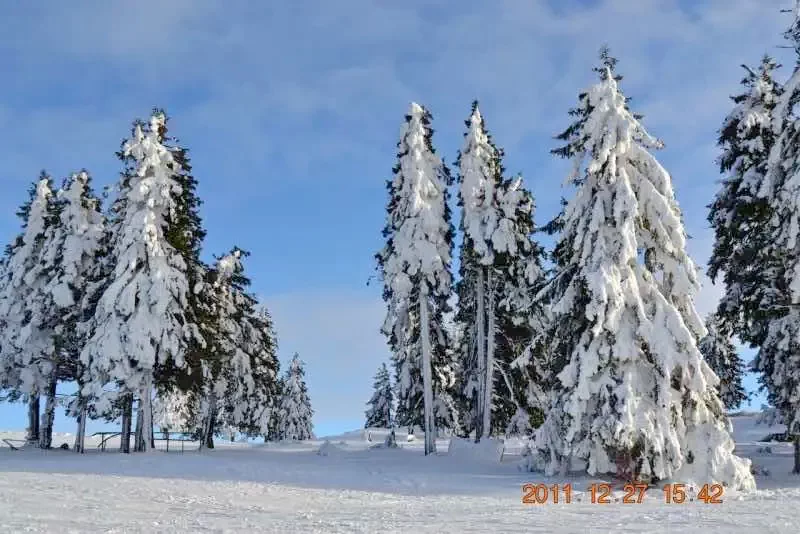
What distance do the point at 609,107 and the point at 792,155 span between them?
496 cm

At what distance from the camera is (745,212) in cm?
2319

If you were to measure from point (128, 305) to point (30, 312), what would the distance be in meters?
10.2

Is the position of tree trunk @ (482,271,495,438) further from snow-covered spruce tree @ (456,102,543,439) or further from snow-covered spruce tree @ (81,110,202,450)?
snow-covered spruce tree @ (81,110,202,450)

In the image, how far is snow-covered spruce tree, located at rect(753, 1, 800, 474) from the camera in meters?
18.0

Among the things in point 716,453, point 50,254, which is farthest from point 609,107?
point 50,254

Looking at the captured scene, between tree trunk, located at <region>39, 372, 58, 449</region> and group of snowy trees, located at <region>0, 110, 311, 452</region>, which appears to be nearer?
group of snowy trees, located at <region>0, 110, 311, 452</region>

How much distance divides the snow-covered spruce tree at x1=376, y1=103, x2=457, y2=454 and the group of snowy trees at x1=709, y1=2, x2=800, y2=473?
451 inches

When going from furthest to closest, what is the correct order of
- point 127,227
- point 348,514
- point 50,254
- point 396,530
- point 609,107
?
point 50,254
point 127,227
point 609,107
point 348,514
point 396,530

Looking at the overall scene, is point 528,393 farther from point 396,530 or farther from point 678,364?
point 396,530

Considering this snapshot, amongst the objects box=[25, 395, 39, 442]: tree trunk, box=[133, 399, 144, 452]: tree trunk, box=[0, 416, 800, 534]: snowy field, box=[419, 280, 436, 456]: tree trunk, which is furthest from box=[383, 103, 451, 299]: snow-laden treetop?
box=[25, 395, 39, 442]: tree trunk

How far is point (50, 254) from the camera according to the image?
3544 centimetres

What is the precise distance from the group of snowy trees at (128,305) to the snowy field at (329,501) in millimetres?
4361

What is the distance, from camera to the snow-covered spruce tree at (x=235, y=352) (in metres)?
36.1
